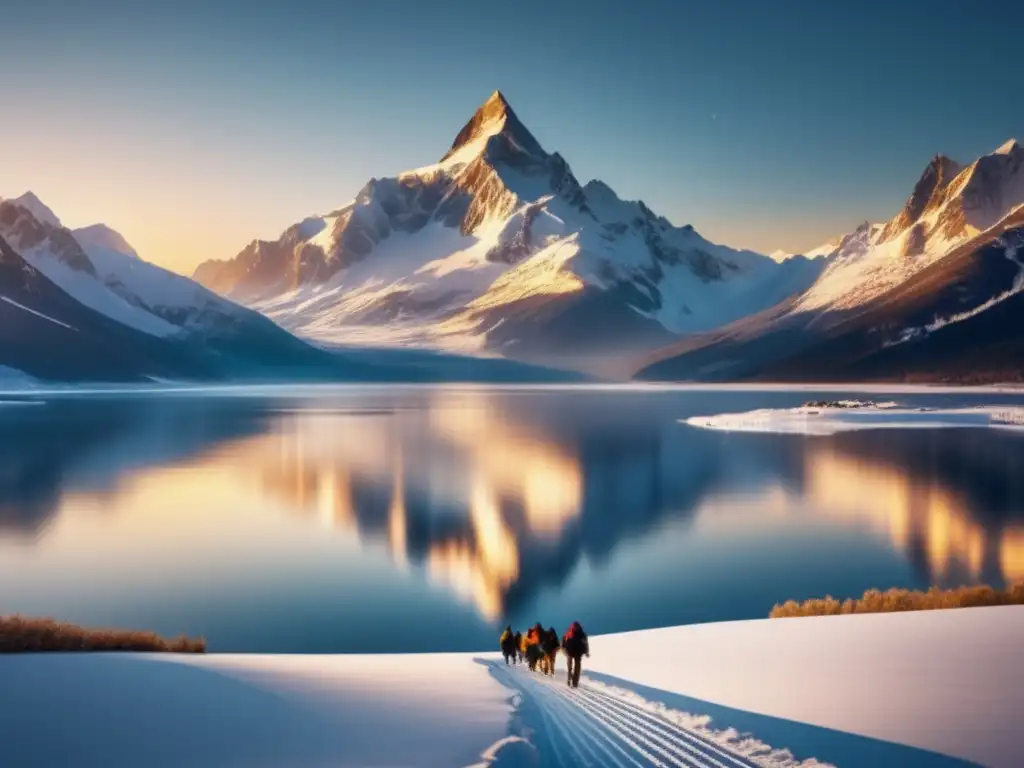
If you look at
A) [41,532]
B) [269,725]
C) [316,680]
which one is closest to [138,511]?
[41,532]

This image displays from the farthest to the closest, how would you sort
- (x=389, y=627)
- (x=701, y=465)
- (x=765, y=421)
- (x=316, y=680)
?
(x=765, y=421)
(x=701, y=465)
(x=389, y=627)
(x=316, y=680)

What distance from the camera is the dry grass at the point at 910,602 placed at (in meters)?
22.3

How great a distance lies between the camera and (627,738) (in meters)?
12.6

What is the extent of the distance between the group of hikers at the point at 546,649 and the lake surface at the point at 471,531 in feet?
11.7

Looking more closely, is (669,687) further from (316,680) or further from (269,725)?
(269,725)

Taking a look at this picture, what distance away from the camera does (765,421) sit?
9744 centimetres

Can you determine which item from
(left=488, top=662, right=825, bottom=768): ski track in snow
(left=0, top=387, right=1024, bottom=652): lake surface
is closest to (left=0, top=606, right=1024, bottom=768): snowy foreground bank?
(left=488, top=662, right=825, bottom=768): ski track in snow

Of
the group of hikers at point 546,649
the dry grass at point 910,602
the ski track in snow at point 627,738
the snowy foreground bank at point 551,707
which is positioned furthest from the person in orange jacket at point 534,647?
the dry grass at point 910,602

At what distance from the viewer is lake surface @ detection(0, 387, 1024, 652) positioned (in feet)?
88.5

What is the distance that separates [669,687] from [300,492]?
36373mm

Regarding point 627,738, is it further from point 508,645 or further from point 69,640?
point 69,640

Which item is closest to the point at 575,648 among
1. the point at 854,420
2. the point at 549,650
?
the point at 549,650

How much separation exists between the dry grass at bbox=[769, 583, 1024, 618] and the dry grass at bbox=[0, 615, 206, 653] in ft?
43.2

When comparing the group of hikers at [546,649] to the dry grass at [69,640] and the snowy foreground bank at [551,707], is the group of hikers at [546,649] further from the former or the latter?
the dry grass at [69,640]
